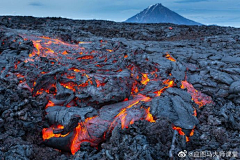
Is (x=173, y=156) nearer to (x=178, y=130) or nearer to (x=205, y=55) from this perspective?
(x=178, y=130)

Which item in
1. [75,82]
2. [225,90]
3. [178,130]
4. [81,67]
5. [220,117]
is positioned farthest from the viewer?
[81,67]

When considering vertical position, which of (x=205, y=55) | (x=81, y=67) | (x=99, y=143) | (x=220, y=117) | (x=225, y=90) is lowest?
(x=99, y=143)

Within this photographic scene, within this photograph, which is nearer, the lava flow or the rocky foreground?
the rocky foreground

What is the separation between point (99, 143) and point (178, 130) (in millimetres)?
3540

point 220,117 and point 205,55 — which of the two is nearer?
point 220,117

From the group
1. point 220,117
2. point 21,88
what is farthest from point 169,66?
point 21,88

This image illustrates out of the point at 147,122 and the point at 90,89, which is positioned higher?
the point at 90,89

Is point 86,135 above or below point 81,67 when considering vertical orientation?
below

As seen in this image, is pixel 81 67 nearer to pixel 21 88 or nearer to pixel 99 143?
pixel 21 88

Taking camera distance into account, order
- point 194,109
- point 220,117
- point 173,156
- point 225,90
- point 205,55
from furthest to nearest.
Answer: point 205,55 < point 225,90 < point 194,109 < point 220,117 < point 173,156

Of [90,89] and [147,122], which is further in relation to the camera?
[90,89]

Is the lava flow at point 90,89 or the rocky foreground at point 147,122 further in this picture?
the lava flow at point 90,89

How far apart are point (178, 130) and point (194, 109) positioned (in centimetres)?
184

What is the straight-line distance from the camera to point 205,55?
505 inches
